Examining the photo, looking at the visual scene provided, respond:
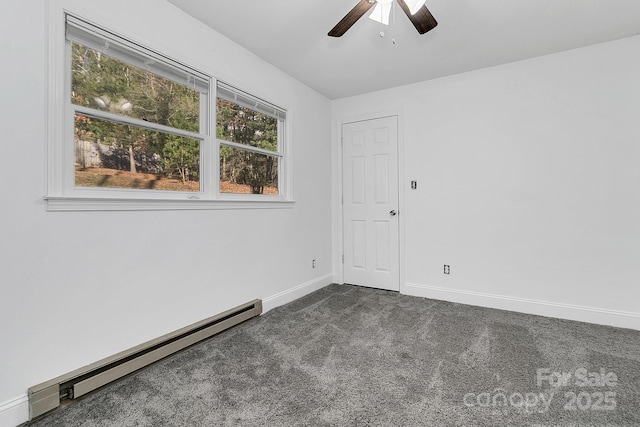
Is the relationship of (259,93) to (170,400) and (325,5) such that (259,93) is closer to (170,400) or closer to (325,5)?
(325,5)

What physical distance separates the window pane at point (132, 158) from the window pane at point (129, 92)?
11cm

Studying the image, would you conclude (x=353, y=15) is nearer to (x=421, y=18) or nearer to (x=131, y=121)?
(x=421, y=18)

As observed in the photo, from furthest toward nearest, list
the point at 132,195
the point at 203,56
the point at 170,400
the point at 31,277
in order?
1. the point at 203,56
2. the point at 132,195
3. the point at 170,400
4. the point at 31,277

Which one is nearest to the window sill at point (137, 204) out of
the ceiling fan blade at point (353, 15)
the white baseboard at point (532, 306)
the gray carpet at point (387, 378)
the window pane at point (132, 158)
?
the window pane at point (132, 158)

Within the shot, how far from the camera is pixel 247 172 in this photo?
2955 mm

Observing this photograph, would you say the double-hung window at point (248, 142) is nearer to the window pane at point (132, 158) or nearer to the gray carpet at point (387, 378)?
the window pane at point (132, 158)

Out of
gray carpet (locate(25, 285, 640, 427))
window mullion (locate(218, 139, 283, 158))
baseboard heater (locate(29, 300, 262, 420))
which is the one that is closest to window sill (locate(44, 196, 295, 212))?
window mullion (locate(218, 139, 283, 158))

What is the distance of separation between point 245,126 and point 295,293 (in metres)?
1.87

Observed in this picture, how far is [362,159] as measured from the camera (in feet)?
12.8

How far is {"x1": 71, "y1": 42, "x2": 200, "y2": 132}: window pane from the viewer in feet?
5.91

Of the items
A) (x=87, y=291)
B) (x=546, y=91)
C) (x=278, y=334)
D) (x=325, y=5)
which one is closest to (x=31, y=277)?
(x=87, y=291)

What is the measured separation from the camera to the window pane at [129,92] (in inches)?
70.9

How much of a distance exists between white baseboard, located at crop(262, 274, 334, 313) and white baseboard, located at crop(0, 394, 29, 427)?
5.63ft

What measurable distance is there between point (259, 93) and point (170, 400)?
2.55m
